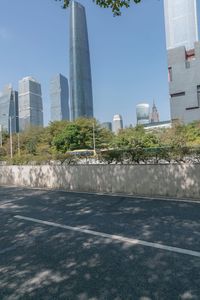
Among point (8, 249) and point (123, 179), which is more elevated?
point (123, 179)

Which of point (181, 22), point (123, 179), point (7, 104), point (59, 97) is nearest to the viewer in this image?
point (123, 179)


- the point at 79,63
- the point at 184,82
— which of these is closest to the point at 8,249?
the point at 184,82

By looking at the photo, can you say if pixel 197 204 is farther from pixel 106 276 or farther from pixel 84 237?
pixel 106 276

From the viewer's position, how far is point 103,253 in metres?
3.90

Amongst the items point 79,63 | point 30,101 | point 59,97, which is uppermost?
point 79,63

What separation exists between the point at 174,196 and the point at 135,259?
4.84 m

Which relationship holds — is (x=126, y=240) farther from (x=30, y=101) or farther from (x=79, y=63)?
(x=79, y=63)

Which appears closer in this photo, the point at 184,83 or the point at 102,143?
the point at 102,143

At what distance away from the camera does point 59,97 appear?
140 meters

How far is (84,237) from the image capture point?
4.69 metres

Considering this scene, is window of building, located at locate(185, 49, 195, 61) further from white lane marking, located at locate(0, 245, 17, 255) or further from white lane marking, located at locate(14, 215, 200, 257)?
white lane marking, located at locate(0, 245, 17, 255)

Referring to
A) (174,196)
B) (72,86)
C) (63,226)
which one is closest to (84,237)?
(63,226)

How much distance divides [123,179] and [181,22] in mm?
104750

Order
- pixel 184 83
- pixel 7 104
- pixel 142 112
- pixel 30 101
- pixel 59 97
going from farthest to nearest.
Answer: pixel 142 112 < pixel 59 97 < pixel 30 101 < pixel 7 104 < pixel 184 83
